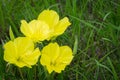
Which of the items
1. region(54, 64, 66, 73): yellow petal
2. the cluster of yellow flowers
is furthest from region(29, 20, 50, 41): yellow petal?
region(54, 64, 66, 73): yellow petal

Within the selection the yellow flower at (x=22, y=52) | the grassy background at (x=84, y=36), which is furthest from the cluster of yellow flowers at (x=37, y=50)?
the grassy background at (x=84, y=36)

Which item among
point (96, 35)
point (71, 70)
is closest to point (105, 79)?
point (71, 70)

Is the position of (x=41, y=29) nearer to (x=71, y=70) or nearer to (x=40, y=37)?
(x=40, y=37)

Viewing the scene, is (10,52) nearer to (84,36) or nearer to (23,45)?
(23,45)

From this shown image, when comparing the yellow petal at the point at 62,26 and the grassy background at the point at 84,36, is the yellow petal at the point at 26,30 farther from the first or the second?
the grassy background at the point at 84,36

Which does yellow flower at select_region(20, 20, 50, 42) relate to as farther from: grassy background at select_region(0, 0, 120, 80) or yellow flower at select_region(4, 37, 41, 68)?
grassy background at select_region(0, 0, 120, 80)

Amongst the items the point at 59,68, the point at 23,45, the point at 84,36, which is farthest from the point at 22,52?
the point at 84,36

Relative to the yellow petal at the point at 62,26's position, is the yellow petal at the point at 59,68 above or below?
below
